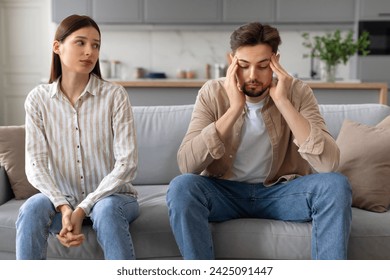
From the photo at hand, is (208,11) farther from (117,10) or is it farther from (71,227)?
(71,227)

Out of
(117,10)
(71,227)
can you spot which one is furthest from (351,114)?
(117,10)

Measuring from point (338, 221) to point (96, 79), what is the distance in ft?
3.39

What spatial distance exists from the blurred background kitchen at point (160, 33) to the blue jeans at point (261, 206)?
4220mm

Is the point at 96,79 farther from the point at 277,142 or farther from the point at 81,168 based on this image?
the point at 277,142

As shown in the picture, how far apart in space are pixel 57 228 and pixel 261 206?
743mm

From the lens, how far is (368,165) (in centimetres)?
217

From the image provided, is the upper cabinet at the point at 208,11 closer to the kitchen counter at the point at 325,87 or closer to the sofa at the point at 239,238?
the kitchen counter at the point at 325,87

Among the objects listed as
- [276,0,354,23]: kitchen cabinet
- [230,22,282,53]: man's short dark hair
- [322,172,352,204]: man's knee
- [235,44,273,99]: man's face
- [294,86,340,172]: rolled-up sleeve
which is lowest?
[322,172,352,204]: man's knee

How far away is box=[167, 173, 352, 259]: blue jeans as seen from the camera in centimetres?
176

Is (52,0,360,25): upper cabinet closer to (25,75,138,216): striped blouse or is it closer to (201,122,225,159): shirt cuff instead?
(25,75,138,216): striped blouse

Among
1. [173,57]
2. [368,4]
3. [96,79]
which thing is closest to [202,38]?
[173,57]

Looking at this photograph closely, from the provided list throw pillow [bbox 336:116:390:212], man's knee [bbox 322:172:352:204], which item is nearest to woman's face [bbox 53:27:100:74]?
man's knee [bbox 322:172:352:204]

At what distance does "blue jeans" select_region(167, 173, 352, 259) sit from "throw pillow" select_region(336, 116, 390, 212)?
0.33 metres

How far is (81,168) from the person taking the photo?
1.96 meters
